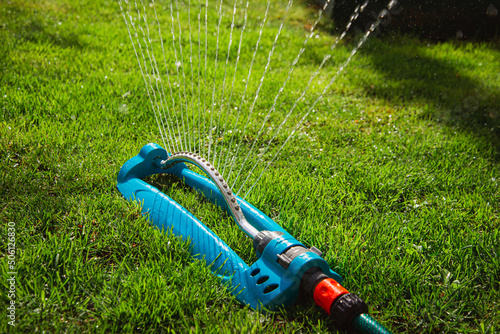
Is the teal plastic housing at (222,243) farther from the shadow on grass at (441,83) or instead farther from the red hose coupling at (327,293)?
the shadow on grass at (441,83)

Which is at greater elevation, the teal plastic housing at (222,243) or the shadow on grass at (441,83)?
the shadow on grass at (441,83)

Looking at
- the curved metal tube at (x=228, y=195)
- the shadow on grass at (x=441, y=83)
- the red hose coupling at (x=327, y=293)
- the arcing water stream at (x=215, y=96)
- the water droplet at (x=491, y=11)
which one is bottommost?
the arcing water stream at (x=215, y=96)

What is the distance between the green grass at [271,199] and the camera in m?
1.22

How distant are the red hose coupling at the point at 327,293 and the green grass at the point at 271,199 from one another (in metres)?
0.11

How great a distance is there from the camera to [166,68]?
3156mm

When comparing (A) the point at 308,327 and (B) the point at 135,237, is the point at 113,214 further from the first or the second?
(A) the point at 308,327

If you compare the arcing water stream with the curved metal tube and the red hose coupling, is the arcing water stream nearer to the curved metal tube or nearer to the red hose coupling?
the curved metal tube

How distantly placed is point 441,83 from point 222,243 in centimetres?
305

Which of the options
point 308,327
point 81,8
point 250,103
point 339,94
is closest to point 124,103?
point 250,103

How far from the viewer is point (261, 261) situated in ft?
4.11

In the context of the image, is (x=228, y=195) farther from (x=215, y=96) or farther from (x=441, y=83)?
(x=441, y=83)

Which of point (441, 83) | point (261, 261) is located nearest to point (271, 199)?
point (261, 261)

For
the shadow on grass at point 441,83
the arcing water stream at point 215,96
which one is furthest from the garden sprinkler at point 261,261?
the shadow on grass at point 441,83

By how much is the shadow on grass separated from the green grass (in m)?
0.02
